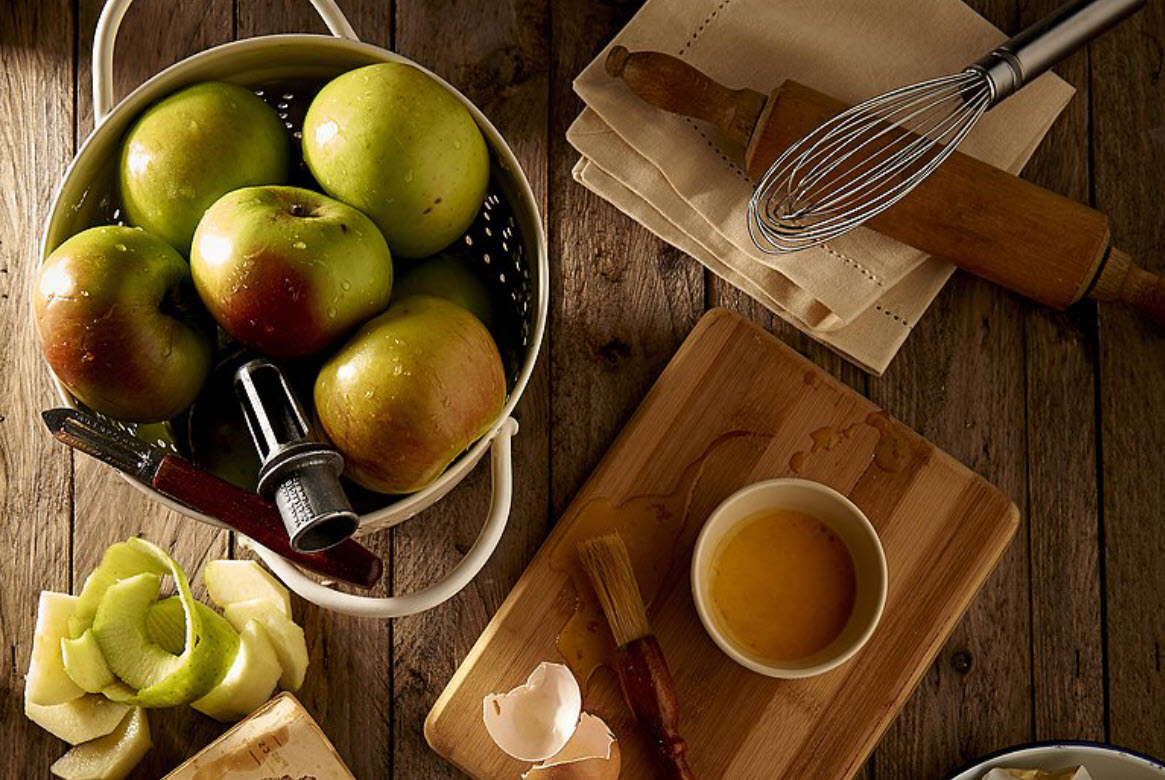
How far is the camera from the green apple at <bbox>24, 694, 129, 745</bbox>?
756mm

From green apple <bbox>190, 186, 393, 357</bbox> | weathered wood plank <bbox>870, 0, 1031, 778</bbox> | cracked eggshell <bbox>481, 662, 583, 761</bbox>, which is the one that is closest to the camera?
green apple <bbox>190, 186, 393, 357</bbox>

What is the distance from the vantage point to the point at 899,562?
2.62 feet

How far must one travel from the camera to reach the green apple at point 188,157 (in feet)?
1.96

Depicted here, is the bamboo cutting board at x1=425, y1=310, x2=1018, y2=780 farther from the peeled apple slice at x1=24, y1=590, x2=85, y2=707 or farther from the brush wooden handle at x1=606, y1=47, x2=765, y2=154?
the peeled apple slice at x1=24, y1=590, x2=85, y2=707

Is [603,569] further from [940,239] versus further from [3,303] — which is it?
[3,303]

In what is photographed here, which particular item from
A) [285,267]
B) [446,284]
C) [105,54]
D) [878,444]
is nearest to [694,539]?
[878,444]

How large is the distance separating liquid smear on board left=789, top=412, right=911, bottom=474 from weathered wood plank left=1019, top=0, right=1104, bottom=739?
0.11m

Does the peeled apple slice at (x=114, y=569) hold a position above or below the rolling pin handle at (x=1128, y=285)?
below

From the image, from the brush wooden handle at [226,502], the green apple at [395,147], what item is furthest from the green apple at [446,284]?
the brush wooden handle at [226,502]

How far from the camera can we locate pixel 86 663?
0.74 meters

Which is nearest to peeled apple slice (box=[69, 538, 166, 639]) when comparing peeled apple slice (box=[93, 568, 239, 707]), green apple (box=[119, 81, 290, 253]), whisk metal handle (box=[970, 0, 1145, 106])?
peeled apple slice (box=[93, 568, 239, 707])

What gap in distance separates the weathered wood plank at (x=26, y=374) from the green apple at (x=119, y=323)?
26cm

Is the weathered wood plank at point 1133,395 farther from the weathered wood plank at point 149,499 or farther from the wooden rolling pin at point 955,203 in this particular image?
the weathered wood plank at point 149,499

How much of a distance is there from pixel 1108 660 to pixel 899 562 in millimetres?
176
